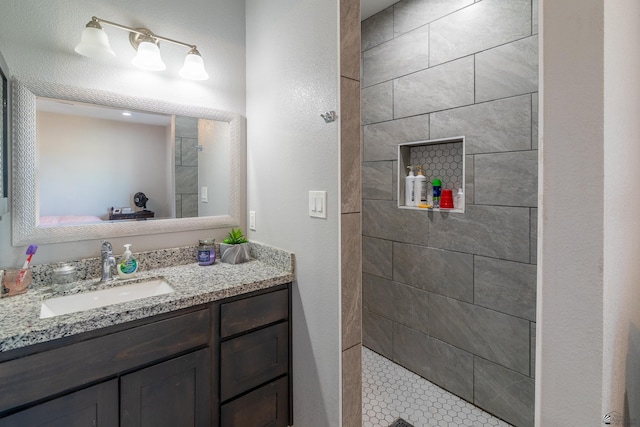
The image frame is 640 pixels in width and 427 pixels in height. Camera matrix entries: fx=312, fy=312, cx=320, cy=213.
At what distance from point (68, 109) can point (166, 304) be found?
1.05 metres

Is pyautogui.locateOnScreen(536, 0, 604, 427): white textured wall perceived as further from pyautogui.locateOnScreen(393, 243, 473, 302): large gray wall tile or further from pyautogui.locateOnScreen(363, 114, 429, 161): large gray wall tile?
pyautogui.locateOnScreen(363, 114, 429, 161): large gray wall tile

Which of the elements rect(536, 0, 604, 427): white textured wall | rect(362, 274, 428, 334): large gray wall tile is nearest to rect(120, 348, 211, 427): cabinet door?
rect(536, 0, 604, 427): white textured wall

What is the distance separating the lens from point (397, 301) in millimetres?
2383

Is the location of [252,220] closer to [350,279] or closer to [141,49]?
[350,279]

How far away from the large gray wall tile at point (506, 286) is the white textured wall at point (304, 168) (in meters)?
1.04

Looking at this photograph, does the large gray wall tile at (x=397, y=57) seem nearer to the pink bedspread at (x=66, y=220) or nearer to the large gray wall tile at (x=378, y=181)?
the large gray wall tile at (x=378, y=181)

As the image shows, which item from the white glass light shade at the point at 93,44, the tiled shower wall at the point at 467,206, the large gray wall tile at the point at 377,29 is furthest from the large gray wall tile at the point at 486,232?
the white glass light shade at the point at 93,44

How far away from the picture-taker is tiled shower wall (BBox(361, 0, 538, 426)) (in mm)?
1708

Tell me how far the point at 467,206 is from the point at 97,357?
78.3 inches

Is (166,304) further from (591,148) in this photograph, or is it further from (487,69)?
(487,69)

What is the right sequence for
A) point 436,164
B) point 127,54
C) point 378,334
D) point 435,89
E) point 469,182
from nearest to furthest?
point 127,54
point 469,182
point 435,89
point 436,164
point 378,334

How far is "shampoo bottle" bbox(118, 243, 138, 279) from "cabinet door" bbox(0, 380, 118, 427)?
53 cm

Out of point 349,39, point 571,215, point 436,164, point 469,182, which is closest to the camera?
point 571,215

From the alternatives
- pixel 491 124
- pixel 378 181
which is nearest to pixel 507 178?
pixel 491 124
